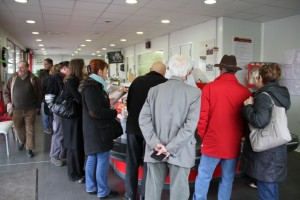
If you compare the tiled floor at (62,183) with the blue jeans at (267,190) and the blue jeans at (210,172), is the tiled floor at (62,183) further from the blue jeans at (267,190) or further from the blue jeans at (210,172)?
the blue jeans at (267,190)

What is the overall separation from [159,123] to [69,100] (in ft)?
4.87

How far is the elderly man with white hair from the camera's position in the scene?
185 centimetres

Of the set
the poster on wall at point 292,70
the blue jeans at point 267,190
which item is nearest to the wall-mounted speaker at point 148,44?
the poster on wall at point 292,70

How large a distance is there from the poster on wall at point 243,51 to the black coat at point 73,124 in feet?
12.7

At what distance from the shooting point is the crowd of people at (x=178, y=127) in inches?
74.5

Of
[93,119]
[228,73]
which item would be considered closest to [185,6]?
[228,73]

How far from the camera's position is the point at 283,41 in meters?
5.33

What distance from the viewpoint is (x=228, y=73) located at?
7.68ft

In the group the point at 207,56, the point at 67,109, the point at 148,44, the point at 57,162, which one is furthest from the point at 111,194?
the point at 148,44

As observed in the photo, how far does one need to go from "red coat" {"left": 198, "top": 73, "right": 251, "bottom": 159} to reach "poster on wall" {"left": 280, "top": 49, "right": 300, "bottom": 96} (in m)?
3.41

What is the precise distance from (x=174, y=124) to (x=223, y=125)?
0.65 m

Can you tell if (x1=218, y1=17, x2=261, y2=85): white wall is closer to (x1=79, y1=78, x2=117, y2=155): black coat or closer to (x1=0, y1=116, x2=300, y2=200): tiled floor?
(x1=0, y1=116, x2=300, y2=200): tiled floor

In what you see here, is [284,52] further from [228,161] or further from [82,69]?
[82,69]

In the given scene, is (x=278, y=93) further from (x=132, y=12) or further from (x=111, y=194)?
(x=132, y=12)
